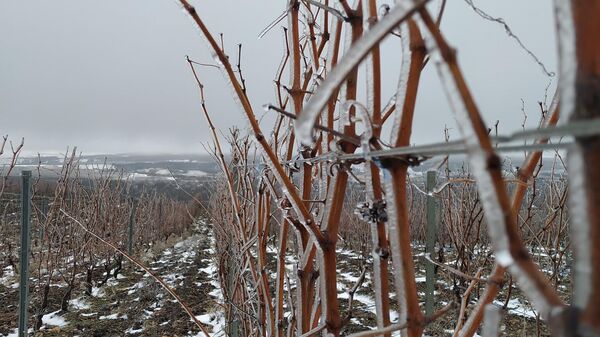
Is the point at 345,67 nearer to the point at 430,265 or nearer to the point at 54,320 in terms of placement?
the point at 430,265

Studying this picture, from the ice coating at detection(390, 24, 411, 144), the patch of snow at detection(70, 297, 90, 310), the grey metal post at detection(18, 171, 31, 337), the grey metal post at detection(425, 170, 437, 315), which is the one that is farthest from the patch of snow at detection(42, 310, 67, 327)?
the ice coating at detection(390, 24, 411, 144)

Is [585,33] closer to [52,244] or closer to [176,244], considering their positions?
[52,244]

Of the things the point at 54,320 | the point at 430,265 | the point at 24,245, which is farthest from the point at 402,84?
the point at 54,320

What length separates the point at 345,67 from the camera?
0.73ft

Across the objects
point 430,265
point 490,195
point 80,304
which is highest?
point 490,195

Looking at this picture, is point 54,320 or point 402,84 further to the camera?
point 54,320

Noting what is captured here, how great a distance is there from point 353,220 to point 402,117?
931 cm

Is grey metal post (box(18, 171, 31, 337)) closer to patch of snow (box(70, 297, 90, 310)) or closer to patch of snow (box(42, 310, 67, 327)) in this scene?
patch of snow (box(42, 310, 67, 327))

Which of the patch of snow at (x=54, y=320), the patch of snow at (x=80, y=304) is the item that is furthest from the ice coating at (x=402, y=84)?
the patch of snow at (x=80, y=304)

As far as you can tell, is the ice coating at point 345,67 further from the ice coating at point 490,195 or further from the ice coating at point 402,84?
the ice coating at point 402,84

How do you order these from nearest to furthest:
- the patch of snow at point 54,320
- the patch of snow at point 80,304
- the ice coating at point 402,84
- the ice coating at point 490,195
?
the ice coating at point 490,195 → the ice coating at point 402,84 → the patch of snow at point 54,320 → the patch of snow at point 80,304

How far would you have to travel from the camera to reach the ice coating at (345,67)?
210 mm

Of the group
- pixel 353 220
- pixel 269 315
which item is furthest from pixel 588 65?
pixel 353 220

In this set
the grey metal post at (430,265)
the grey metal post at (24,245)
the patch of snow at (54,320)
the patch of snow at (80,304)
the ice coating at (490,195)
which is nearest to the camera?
the ice coating at (490,195)
